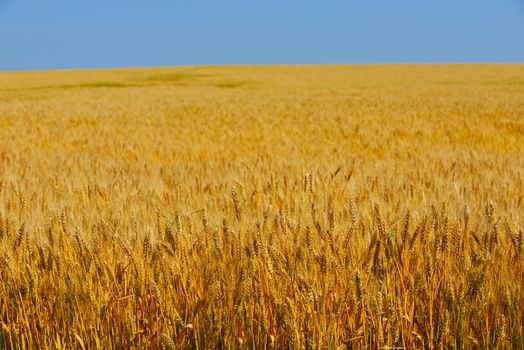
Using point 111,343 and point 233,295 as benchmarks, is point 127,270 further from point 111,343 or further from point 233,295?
point 233,295

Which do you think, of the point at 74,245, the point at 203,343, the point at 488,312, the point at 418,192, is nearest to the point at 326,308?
the point at 203,343

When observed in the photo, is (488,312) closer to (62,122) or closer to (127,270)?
(127,270)

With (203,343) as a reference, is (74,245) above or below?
above

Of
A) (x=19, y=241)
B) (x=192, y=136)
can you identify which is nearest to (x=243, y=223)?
(x=19, y=241)

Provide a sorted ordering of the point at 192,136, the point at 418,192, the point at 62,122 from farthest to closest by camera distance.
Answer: the point at 62,122
the point at 192,136
the point at 418,192

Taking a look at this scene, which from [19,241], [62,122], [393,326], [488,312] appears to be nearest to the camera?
[393,326]

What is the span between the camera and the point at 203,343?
209 cm

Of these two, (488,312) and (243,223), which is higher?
(243,223)

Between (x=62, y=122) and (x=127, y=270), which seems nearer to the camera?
(x=127, y=270)

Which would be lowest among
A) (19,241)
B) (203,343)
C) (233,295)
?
(203,343)

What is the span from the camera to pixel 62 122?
12.1m

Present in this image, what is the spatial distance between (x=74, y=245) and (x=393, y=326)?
135cm

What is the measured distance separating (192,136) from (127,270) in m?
6.80

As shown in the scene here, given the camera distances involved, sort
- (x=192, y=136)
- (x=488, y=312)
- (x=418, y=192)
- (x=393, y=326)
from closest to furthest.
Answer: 1. (x=393, y=326)
2. (x=488, y=312)
3. (x=418, y=192)
4. (x=192, y=136)
